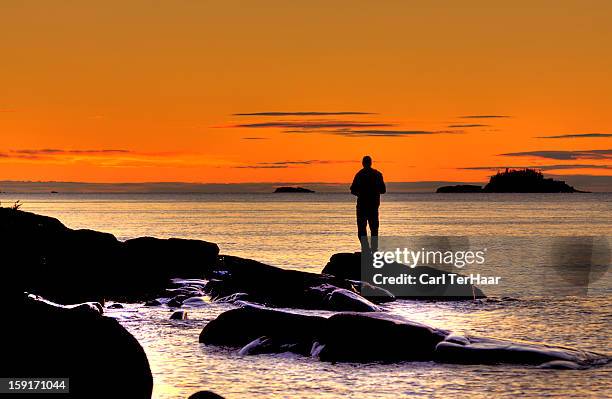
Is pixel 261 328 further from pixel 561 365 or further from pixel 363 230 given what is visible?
pixel 363 230

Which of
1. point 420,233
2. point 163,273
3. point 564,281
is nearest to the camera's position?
point 163,273

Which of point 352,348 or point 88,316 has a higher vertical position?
point 88,316

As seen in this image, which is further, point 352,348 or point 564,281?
point 564,281

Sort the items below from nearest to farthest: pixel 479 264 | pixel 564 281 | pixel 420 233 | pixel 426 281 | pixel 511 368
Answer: pixel 511 368 < pixel 426 281 < pixel 564 281 < pixel 479 264 < pixel 420 233

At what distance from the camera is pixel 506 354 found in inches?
688

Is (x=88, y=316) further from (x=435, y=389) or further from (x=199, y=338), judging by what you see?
(x=199, y=338)

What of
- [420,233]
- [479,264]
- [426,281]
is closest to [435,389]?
[426,281]

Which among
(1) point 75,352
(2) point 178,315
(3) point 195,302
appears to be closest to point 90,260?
(3) point 195,302

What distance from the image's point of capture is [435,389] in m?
15.4

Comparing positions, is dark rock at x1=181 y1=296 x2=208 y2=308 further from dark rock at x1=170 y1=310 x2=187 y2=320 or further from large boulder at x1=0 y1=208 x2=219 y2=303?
dark rock at x1=170 y1=310 x2=187 y2=320

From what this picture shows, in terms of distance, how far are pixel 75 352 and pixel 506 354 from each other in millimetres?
8651

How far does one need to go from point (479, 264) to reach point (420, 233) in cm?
3415

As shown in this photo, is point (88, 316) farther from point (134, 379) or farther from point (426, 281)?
point (426, 281)

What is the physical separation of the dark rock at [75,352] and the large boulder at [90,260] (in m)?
12.9
